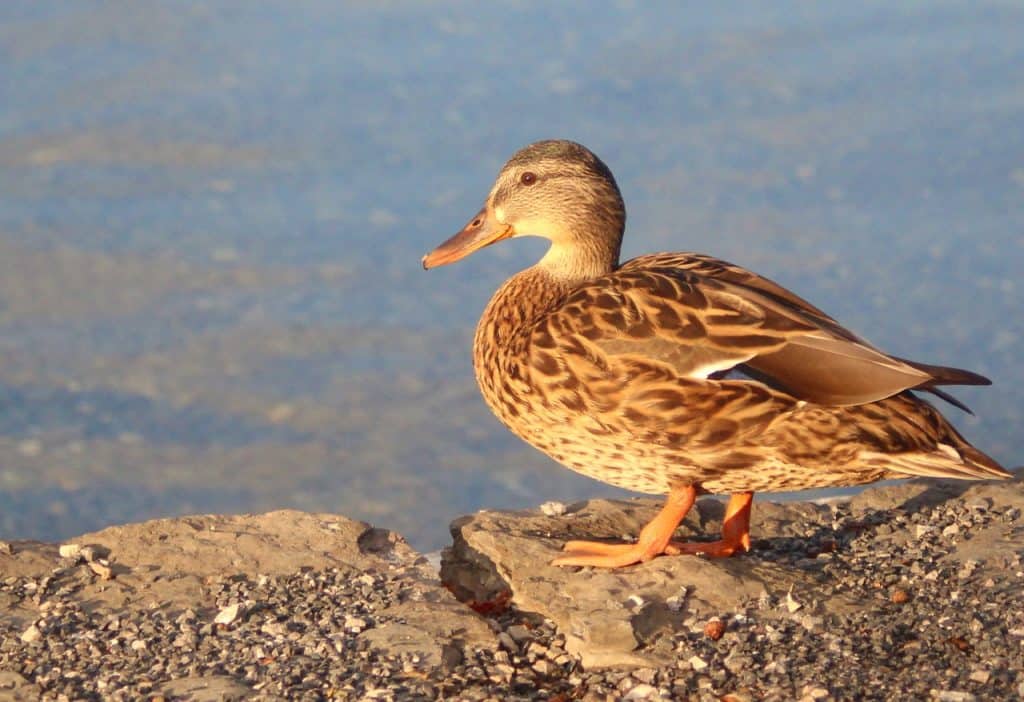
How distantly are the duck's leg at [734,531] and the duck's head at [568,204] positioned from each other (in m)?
0.85

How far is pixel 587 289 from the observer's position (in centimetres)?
478

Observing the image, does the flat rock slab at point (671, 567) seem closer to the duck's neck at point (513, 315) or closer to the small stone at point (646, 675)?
the small stone at point (646, 675)

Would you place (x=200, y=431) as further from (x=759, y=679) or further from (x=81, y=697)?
(x=759, y=679)

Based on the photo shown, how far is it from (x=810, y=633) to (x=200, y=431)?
14.6 feet

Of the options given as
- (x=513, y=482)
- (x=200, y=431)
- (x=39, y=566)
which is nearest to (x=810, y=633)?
(x=39, y=566)

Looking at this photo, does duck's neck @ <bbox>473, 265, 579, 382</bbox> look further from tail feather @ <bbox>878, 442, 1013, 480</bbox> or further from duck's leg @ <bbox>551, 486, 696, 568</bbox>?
tail feather @ <bbox>878, 442, 1013, 480</bbox>

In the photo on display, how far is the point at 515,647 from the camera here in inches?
166

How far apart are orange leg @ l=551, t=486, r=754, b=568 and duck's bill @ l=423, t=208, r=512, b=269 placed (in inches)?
43.5

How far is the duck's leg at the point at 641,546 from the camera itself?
14.7 ft

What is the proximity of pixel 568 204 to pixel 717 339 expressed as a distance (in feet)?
2.84

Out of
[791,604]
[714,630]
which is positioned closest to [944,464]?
[791,604]

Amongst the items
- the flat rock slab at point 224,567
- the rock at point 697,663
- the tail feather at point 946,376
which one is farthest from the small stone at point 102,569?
the tail feather at point 946,376

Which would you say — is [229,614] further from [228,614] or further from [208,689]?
[208,689]

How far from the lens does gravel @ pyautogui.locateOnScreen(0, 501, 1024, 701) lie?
3957 millimetres
